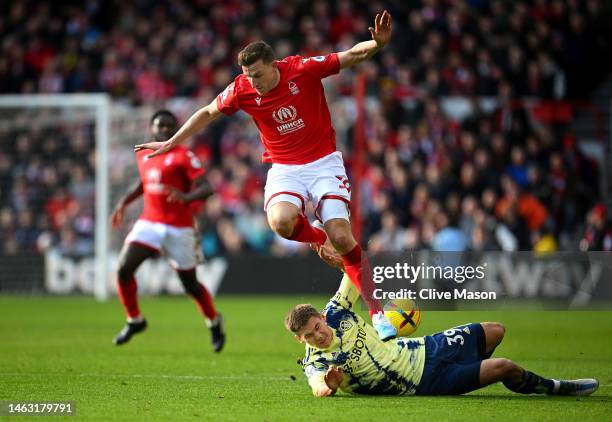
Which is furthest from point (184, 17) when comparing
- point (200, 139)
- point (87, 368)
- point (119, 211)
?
point (87, 368)

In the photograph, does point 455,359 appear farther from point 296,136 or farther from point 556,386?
point 296,136

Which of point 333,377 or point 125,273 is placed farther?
point 125,273

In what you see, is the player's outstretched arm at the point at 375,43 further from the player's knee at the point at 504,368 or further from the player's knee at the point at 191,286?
the player's knee at the point at 191,286

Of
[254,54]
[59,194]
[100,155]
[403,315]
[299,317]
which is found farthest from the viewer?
[59,194]

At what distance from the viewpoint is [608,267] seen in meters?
10.7

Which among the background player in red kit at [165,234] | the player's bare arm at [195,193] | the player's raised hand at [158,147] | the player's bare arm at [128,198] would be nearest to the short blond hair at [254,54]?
the player's raised hand at [158,147]

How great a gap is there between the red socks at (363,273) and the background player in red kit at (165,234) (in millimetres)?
3443

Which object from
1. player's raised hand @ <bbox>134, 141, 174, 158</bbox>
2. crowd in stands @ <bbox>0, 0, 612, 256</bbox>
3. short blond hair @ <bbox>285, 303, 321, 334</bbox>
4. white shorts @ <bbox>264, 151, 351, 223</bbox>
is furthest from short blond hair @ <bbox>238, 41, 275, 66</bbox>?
crowd in stands @ <bbox>0, 0, 612, 256</bbox>

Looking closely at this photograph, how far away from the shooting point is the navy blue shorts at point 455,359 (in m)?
8.33

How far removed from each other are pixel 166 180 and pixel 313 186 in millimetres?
3164

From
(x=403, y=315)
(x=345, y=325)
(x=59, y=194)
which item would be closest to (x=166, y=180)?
(x=403, y=315)

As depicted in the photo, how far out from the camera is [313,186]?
392 inches

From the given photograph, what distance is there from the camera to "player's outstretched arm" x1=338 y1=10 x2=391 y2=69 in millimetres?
9133

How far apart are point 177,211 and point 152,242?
0.47m
